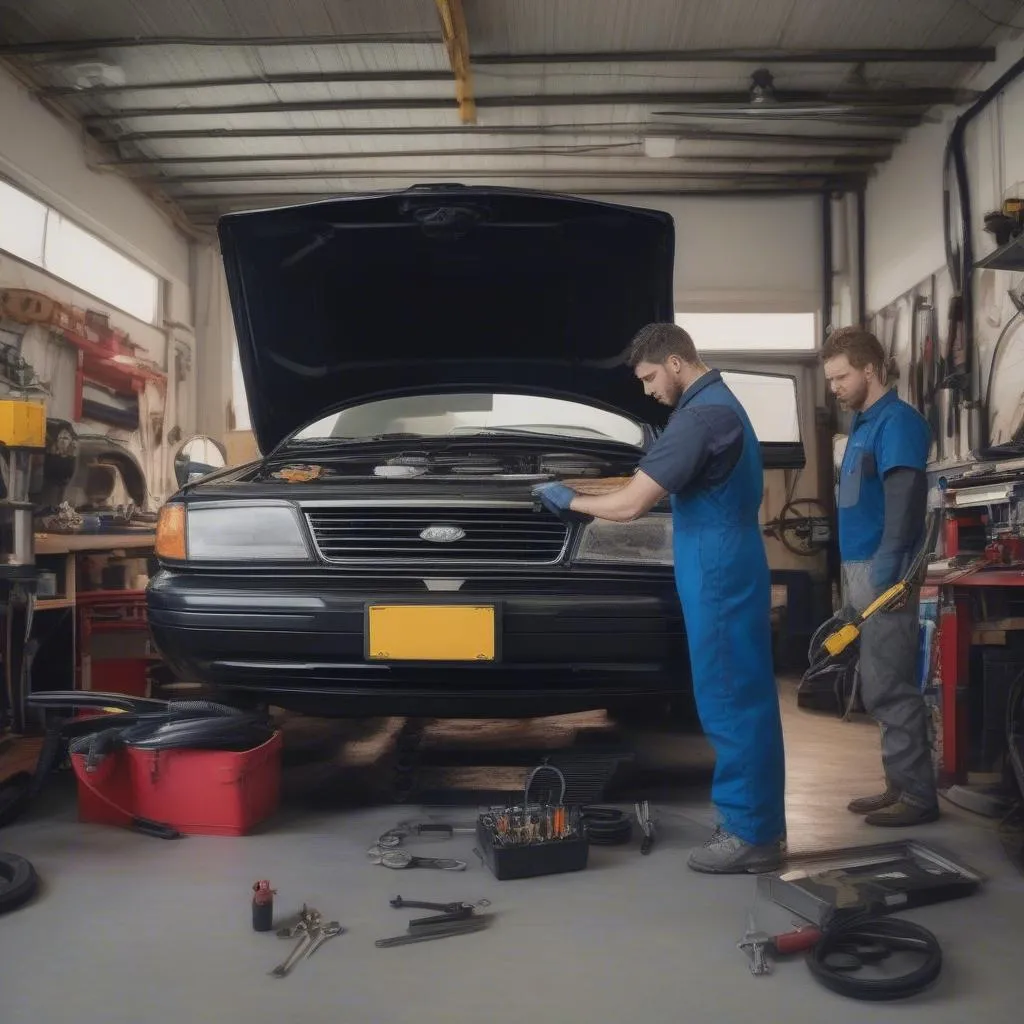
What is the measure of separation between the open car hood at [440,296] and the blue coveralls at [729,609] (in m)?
0.86

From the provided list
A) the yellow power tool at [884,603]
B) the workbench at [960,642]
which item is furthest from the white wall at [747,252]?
the yellow power tool at [884,603]

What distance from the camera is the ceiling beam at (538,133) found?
221 inches

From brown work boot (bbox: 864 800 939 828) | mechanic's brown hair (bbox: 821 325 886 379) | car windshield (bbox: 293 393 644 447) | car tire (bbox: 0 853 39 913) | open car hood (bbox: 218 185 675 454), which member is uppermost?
open car hood (bbox: 218 185 675 454)

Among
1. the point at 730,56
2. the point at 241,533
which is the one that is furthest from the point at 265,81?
the point at 241,533

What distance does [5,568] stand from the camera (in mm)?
2480

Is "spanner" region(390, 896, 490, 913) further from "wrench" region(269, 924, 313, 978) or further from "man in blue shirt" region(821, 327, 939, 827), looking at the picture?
"man in blue shirt" region(821, 327, 939, 827)

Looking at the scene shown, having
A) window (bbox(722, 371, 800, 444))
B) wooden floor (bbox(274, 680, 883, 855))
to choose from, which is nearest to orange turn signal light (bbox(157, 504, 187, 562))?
wooden floor (bbox(274, 680, 883, 855))

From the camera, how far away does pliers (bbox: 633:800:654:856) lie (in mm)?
2043

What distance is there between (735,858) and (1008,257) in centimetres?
299

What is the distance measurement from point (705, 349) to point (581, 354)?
4.08m

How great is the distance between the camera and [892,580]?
2.26m

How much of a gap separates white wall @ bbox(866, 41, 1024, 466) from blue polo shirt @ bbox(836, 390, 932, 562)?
4.59ft

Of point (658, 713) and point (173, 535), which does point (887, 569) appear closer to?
point (658, 713)

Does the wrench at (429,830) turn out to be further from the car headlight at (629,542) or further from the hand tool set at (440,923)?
the car headlight at (629,542)
